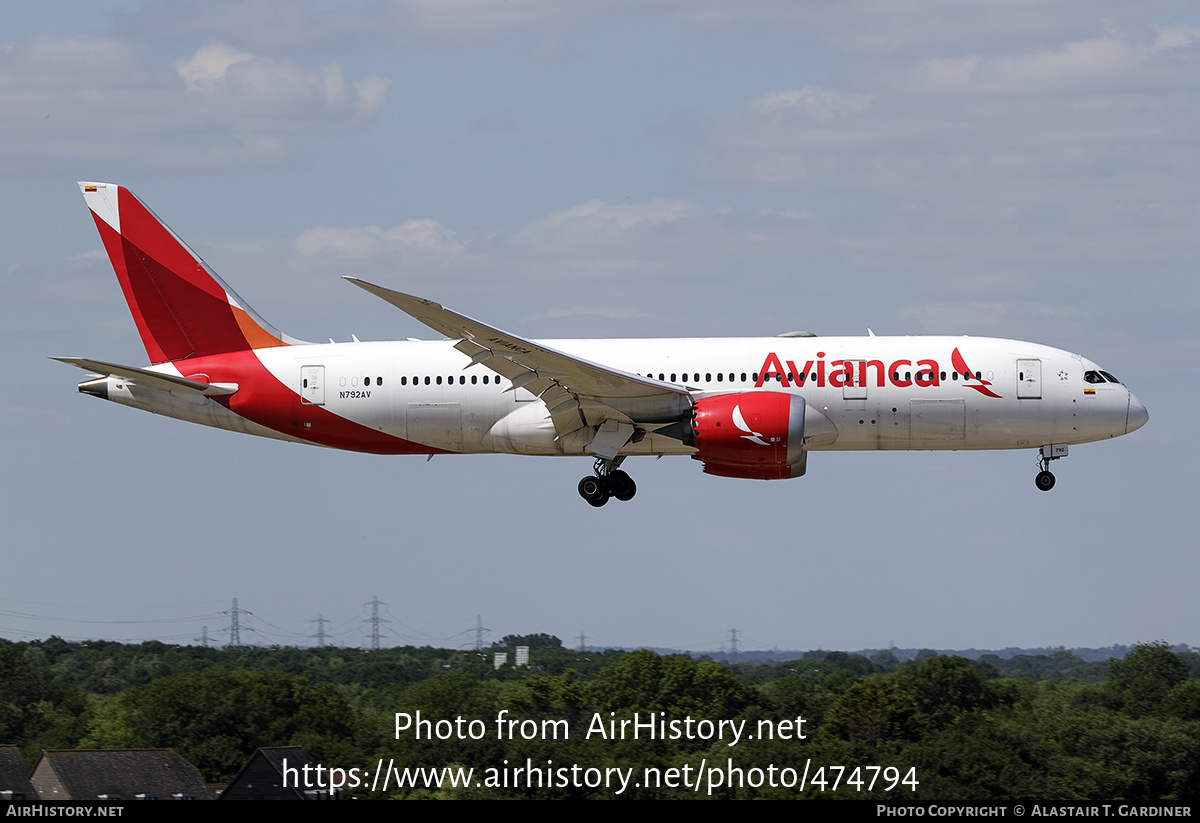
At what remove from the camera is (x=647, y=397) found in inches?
1681

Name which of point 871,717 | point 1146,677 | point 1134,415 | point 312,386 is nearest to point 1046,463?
point 1134,415

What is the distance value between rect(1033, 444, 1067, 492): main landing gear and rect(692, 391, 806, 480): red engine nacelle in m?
7.98

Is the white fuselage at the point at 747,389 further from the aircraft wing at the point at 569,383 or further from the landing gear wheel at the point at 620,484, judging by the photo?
the landing gear wheel at the point at 620,484

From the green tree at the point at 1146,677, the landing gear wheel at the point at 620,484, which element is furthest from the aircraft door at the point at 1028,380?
the green tree at the point at 1146,677

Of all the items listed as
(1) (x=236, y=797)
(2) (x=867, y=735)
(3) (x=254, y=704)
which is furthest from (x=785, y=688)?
(1) (x=236, y=797)

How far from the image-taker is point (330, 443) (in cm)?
4662

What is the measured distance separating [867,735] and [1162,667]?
1835 inches

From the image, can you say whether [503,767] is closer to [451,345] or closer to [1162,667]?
[451,345]

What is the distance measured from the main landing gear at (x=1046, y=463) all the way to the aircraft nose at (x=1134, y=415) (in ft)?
6.46

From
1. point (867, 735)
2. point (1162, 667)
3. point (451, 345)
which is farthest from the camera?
point (1162, 667)

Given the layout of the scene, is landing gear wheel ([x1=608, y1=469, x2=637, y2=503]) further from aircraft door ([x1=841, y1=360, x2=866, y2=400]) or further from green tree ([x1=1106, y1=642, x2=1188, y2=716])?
green tree ([x1=1106, y1=642, x2=1188, y2=716])

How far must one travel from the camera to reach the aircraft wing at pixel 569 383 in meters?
40.3

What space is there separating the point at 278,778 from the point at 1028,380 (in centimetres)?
4394

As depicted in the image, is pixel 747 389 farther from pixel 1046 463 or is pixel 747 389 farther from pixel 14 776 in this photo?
pixel 14 776
